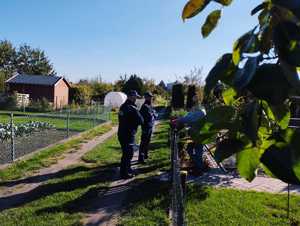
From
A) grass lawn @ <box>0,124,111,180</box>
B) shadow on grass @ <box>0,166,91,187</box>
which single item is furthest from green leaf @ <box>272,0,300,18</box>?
grass lawn @ <box>0,124,111,180</box>

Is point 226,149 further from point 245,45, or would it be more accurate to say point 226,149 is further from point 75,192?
point 75,192

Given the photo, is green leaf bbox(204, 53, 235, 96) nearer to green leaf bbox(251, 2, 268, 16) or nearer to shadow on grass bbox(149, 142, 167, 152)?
green leaf bbox(251, 2, 268, 16)

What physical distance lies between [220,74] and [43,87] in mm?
53129

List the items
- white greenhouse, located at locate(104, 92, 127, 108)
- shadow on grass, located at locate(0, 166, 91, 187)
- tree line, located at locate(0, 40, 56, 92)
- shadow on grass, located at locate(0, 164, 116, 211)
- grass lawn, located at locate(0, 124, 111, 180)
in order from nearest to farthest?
shadow on grass, located at locate(0, 164, 116, 211), shadow on grass, located at locate(0, 166, 91, 187), grass lawn, located at locate(0, 124, 111, 180), white greenhouse, located at locate(104, 92, 127, 108), tree line, located at locate(0, 40, 56, 92)

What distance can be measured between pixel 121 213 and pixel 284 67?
711 cm

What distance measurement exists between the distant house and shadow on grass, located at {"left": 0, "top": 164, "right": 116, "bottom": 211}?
131 ft

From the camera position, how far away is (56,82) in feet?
169

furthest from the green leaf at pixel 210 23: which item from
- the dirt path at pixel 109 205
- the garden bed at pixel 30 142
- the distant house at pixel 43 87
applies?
the distant house at pixel 43 87

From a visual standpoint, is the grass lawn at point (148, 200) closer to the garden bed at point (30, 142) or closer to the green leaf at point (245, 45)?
the garden bed at point (30, 142)

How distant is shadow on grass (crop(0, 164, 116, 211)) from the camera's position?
8078mm

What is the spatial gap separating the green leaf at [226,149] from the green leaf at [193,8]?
0.21 m

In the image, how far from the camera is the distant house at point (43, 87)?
51594 mm

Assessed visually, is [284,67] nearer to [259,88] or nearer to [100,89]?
[259,88]

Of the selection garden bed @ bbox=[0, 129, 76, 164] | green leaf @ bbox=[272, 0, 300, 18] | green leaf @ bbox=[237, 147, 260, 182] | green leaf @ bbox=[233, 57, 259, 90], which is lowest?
garden bed @ bbox=[0, 129, 76, 164]
